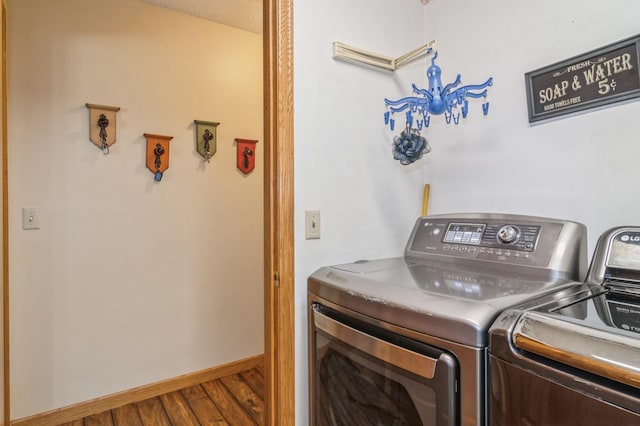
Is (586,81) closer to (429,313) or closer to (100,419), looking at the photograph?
(429,313)

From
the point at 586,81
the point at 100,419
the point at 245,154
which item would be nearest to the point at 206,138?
the point at 245,154

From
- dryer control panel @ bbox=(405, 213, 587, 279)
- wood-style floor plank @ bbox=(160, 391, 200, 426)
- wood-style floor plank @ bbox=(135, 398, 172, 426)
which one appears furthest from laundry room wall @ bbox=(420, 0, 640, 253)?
wood-style floor plank @ bbox=(135, 398, 172, 426)

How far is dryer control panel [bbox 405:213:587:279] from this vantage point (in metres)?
0.97

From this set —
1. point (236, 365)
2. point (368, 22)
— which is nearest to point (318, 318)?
point (368, 22)

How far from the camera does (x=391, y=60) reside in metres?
1.44

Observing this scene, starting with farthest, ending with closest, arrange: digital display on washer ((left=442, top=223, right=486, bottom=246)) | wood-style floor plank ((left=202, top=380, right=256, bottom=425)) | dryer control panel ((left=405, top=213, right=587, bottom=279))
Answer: wood-style floor plank ((left=202, top=380, right=256, bottom=425)) < digital display on washer ((left=442, top=223, right=486, bottom=246)) < dryer control panel ((left=405, top=213, right=587, bottom=279))

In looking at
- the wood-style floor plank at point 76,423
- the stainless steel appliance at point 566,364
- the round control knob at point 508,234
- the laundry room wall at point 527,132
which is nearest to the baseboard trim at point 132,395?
the wood-style floor plank at point 76,423

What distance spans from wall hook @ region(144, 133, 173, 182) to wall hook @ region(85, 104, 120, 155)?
0.19m

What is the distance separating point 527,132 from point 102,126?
221cm

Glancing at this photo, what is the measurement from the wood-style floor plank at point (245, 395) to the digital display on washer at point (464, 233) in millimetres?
1543

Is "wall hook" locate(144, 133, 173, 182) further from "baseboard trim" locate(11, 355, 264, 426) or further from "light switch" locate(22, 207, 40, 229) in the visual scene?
"baseboard trim" locate(11, 355, 264, 426)

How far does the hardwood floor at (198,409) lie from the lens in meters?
1.91

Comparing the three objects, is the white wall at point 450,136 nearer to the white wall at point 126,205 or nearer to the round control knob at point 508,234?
the round control knob at point 508,234

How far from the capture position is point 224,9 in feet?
7.31
